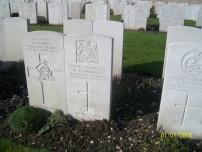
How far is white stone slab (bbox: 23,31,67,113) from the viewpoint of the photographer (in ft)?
13.3

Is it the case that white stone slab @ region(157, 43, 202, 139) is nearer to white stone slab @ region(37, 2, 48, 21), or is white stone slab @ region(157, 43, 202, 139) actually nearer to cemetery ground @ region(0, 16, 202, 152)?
cemetery ground @ region(0, 16, 202, 152)

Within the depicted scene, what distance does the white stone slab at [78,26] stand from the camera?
19.3ft

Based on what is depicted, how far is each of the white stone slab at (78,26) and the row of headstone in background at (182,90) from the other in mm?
2708

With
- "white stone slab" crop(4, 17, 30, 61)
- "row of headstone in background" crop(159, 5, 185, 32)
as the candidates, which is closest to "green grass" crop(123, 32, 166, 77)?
"row of headstone in background" crop(159, 5, 185, 32)

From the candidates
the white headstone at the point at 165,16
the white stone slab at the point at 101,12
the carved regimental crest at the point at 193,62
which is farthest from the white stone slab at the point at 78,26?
the white headstone at the point at 165,16

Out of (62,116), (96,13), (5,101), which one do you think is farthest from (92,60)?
(96,13)

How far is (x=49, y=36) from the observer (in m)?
4.01

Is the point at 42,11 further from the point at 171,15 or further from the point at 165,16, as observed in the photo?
the point at 171,15

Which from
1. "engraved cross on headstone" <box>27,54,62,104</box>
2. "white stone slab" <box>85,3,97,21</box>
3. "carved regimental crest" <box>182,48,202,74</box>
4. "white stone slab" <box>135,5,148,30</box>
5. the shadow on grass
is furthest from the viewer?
"white stone slab" <box>85,3,97,21</box>

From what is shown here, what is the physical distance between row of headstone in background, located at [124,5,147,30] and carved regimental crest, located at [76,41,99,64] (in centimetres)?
971

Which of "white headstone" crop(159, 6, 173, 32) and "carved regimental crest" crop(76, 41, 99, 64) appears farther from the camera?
"white headstone" crop(159, 6, 173, 32)

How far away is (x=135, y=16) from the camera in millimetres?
12906

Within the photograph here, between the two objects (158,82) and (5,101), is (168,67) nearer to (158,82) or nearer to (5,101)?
(158,82)

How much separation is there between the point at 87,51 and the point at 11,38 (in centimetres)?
369
